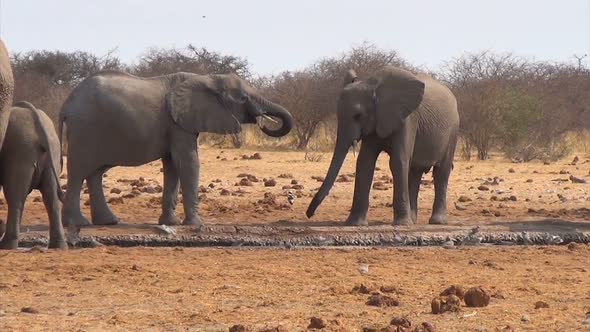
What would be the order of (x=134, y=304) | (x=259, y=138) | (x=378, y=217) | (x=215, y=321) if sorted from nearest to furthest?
(x=215, y=321) → (x=134, y=304) → (x=378, y=217) → (x=259, y=138)

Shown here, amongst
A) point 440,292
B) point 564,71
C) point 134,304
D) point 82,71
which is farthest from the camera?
point 564,71

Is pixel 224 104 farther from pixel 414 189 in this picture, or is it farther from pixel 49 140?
pixel 49 140

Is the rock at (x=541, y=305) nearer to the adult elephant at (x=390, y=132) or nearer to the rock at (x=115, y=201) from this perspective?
the adult elephant at (x=390, y=132)

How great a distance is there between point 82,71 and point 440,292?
112 feet

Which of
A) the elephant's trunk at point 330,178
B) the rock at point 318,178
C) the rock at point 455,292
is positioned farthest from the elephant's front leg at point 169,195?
the rock at point 318,178

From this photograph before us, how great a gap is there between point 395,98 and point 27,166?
4.03m

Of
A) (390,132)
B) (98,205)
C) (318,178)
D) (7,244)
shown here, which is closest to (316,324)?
(7,244)

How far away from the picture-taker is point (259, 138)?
33.2 meters

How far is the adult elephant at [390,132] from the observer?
1330 cm

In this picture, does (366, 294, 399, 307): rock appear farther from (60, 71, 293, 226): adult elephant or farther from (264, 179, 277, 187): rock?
(264, 179, 277, 187): rock

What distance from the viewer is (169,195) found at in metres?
13.6

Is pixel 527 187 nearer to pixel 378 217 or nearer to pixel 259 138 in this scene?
pixel 378 217

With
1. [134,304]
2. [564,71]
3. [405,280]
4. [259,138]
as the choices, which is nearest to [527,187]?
[405,280]

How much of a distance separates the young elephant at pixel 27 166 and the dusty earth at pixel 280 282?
0.41m
